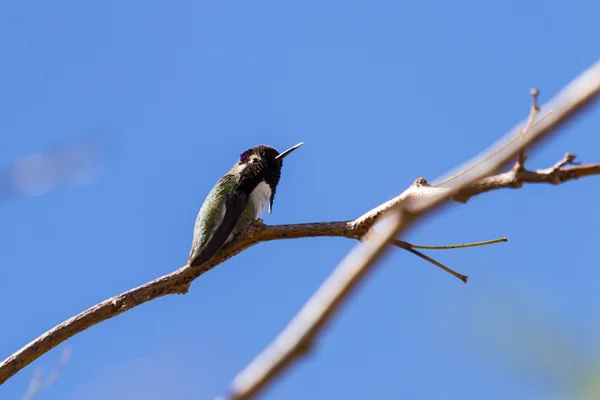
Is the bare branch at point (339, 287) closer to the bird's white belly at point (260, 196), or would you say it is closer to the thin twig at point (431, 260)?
the thin twig at point (431, 260)

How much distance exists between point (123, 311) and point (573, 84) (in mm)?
3937

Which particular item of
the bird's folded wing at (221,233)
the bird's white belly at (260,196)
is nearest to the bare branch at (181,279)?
the bird's folded wing at (221,233)

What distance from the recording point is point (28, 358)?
4812 mm

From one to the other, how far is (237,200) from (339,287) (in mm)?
4939

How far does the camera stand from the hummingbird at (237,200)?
229 inches

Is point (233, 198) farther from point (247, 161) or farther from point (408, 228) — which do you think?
point (408, 228)

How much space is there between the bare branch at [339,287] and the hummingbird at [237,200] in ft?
12.8

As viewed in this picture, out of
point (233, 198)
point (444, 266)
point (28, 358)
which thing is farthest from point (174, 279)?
point (444, 266)

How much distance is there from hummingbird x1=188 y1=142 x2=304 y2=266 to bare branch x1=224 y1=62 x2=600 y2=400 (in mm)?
3897

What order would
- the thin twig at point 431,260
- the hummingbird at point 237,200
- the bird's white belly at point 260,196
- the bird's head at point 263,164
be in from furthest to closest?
the bird's head at point 263,164
the bird's white belly at point 260,196
the hummingbird at point 237,200
the thin twig at point 431,260

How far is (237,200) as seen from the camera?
21.3 ft

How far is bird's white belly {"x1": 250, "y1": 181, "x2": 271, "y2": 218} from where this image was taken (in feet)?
21.7

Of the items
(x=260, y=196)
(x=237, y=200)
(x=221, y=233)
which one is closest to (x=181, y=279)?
(x=221, y=233)

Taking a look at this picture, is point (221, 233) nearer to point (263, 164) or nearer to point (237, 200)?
point (237, 200)
